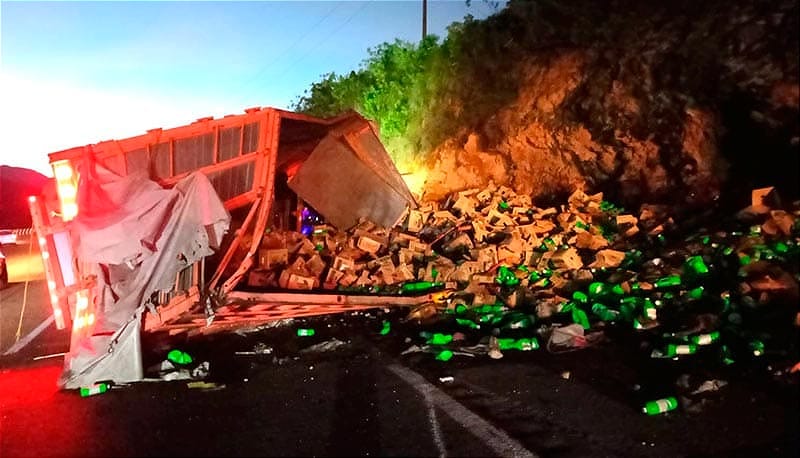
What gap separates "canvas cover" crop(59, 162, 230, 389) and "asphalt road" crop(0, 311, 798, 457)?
0.32 m

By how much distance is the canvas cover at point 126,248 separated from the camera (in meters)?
5.02

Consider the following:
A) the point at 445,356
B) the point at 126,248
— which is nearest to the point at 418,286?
the point at 445,356

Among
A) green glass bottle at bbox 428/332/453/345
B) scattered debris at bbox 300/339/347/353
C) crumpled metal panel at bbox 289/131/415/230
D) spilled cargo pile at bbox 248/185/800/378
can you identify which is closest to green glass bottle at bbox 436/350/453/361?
spilled cargo pile at bbox 248/185/800/378

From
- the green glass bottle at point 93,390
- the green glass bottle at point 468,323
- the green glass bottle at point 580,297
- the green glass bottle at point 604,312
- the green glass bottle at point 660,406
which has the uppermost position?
the green glass bottle at point 580,297

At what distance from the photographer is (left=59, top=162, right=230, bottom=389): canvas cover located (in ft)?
16.5

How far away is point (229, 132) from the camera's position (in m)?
6.27

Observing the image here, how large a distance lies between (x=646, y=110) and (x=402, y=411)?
719cm

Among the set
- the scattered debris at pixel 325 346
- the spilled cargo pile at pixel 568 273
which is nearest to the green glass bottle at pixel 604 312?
the spilled cargo pile at pixel 568 273

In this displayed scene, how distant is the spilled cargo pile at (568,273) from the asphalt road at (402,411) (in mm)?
477

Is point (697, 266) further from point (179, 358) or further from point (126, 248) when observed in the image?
point (126, 248)

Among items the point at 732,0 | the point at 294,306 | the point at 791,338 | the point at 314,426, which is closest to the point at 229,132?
the point at 294,306

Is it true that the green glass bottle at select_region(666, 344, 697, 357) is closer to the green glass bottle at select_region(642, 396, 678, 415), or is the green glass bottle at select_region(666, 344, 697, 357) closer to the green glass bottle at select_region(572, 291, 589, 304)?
the green glass bottle at select_region(642, 396, 678, 415)

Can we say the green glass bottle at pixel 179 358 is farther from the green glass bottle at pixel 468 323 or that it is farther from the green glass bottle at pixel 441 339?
the green glass bottle at pixel 468 323

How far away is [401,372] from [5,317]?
6299 mm
